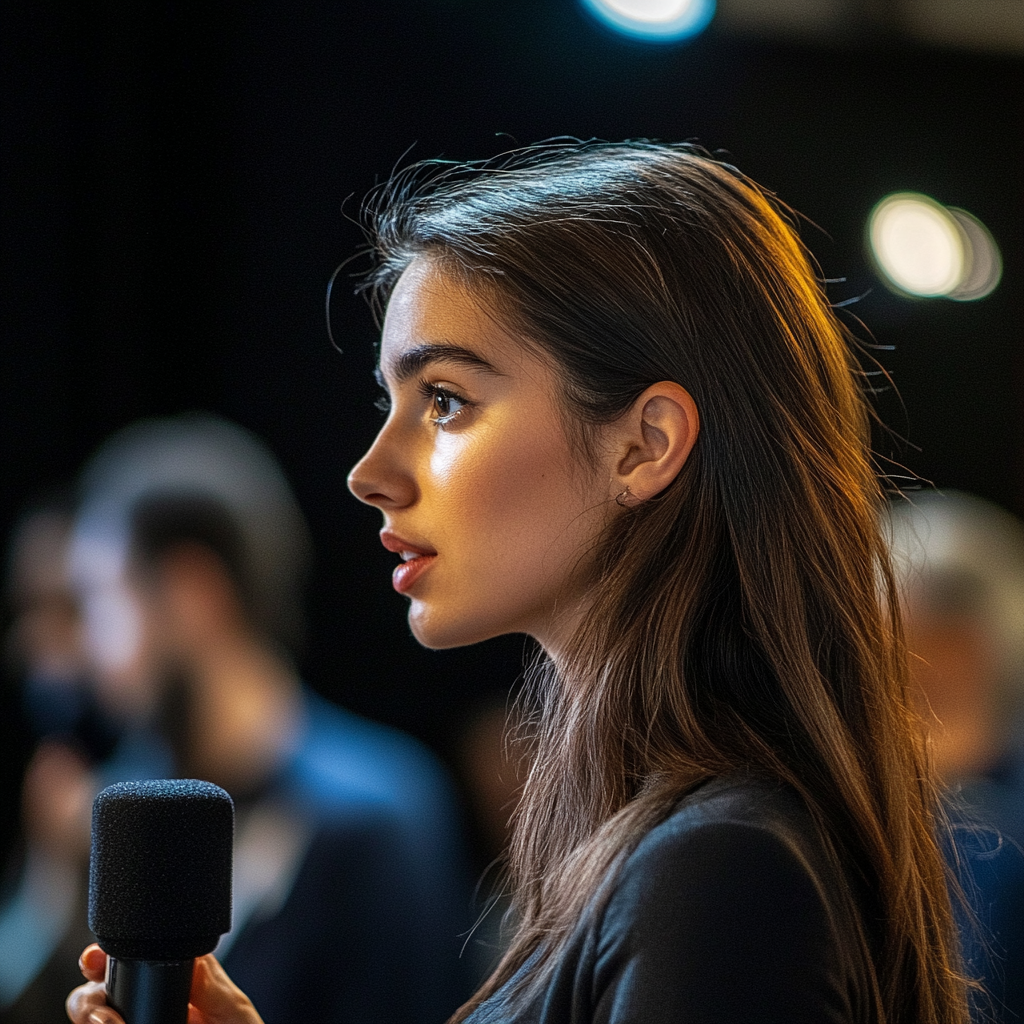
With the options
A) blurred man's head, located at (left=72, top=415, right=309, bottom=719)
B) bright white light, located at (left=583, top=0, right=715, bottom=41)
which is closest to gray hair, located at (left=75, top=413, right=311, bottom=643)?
blurred man's head, located at (left=72, top=415, right=309, bottom=719)

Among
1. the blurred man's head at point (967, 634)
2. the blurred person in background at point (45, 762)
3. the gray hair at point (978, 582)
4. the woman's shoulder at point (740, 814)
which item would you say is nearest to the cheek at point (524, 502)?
the woman's shoulder at point (740, 814)

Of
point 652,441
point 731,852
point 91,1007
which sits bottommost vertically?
point 91,1007

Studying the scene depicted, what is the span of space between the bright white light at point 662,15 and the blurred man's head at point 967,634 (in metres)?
1.63

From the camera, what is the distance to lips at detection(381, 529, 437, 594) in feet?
4.10

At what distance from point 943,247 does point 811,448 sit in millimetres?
3076

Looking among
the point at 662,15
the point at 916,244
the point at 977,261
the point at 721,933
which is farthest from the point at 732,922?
the point at 977,261

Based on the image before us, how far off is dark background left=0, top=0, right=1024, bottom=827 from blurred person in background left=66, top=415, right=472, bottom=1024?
4.53 feet

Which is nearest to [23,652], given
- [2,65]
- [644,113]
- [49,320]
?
[49,320]

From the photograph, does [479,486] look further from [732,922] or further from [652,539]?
[732,922]

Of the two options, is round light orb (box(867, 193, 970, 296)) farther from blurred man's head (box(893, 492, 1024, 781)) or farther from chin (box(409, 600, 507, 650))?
chin (box(409, 600, 507, 650))

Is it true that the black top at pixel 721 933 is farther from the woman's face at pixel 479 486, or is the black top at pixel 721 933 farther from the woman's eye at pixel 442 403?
the woman's eye at pixel 442 403

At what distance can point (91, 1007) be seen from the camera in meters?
1.04

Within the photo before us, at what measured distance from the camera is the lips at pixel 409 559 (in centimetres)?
125

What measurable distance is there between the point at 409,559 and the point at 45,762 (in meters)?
2.00
